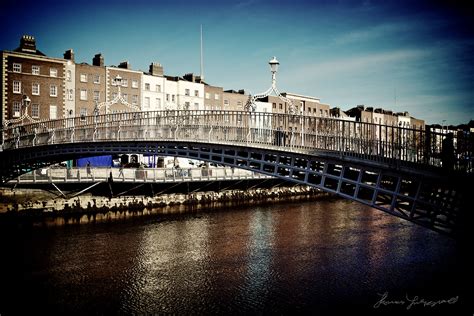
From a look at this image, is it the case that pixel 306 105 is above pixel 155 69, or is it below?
below

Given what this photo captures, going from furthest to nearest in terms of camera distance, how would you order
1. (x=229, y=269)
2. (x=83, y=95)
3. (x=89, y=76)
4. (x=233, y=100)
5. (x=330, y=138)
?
1. (x=233, y=100)
2. (x=89, y=76)
3. (x=83, y=95)
4. (x=229, y=269)
5. (x=330, y=138)

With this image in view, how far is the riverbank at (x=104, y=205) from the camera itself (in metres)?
26.9

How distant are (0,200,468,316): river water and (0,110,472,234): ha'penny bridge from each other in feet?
8.54

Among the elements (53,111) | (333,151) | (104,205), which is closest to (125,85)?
(53,111)

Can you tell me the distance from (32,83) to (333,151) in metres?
38.0

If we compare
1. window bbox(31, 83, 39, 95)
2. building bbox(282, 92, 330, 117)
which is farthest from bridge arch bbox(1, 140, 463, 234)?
building bbox(282, 92, 330, 117)

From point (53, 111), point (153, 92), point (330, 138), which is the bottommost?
point (330, 138)

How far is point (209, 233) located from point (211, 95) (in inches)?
1456

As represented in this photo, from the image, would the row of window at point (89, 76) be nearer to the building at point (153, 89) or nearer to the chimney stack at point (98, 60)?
the chimney stack at point (98, 60)

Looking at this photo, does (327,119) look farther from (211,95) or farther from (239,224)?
(211,95)

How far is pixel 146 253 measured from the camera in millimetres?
19094

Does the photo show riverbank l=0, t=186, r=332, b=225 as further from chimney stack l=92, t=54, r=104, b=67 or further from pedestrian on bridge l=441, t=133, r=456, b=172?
chimney stack l=92, t=54, r=104, b=67

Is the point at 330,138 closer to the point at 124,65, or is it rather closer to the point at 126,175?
the point at 126,175

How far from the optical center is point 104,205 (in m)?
29.9
